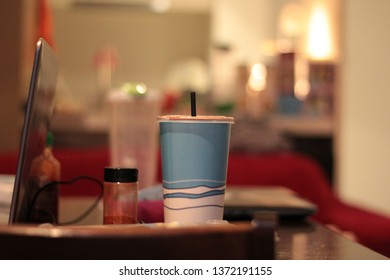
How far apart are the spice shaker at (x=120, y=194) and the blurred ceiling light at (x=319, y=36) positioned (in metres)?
3.18

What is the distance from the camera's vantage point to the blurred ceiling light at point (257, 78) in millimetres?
3787

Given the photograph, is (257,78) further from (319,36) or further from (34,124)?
(34,124)

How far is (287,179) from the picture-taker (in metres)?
2.27

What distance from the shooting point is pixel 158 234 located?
43 cm

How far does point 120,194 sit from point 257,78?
129 inches

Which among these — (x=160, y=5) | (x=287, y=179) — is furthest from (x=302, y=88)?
(x=287, y=179)

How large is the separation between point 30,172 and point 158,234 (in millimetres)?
414

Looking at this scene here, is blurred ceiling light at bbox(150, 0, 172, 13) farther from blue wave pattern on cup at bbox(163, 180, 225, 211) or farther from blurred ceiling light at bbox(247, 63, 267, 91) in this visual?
blue wave pattern on cup at bbox(163, 180, 225, 211)

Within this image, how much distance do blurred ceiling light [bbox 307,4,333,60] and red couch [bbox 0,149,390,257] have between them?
1.46 metres

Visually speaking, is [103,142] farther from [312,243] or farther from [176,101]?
[312,243]

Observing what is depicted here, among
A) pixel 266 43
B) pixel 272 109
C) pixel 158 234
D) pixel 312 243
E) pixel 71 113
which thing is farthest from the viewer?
pixel 266 43

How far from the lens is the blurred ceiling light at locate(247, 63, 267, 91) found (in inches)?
149

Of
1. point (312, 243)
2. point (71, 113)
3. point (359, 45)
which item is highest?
point (359, 45)

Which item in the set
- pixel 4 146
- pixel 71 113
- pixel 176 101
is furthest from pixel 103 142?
pixel 4 146
